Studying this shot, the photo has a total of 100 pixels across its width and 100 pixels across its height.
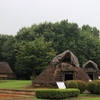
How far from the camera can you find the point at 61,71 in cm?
2892

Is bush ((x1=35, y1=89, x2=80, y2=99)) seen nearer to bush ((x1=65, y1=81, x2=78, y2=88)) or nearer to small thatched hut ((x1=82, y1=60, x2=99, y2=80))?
bush ((x1=65, y1=81, x2=78, y2=88))

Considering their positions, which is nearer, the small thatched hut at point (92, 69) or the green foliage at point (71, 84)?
the green foliage at point (71, 84)

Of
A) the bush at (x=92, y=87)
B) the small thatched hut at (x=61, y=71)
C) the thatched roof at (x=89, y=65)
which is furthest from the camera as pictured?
the thatched roof at (x=89, y=65)

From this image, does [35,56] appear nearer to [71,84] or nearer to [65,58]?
[65,58]

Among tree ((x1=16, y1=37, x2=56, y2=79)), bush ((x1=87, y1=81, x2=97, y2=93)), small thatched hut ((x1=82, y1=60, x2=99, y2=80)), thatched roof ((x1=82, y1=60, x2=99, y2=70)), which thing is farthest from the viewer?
tree ((x1=16, y1=37, x2=56, y2=79))

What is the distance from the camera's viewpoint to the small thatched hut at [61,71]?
28.4 metres

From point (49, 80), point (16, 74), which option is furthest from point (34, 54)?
point (16, 74)

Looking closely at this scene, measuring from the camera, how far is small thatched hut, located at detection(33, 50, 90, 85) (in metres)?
28.4

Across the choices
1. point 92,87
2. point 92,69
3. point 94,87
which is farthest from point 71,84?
point 92,69

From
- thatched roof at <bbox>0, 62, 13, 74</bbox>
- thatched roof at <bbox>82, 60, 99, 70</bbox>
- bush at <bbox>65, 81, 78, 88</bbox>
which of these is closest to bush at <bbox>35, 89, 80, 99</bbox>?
bush at <bbox>65, 81, 78, 88</bbox>

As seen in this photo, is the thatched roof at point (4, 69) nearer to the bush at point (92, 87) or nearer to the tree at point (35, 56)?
the tree at point (35, 56)

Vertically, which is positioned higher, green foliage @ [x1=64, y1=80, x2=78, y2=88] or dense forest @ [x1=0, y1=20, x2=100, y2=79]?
dense forest @ [x1=0, y1=20, x2=100, y2=79]

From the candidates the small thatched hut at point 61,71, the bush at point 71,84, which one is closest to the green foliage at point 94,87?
the bush at point 71,84

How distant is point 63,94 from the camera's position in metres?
17.1
